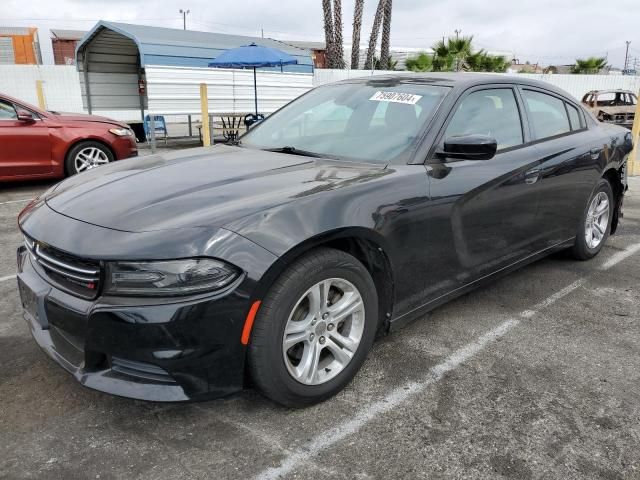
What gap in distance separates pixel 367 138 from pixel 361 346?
124cm

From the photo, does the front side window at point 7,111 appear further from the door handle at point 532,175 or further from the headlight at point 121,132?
the door handle at point 532,175

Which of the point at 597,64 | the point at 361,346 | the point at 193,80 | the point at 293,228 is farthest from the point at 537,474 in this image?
the point at 597,64

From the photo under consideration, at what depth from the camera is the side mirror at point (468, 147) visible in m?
2.87

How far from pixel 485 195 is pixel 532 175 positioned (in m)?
0.59

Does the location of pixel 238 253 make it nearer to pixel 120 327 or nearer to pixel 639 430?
pixel 120 327

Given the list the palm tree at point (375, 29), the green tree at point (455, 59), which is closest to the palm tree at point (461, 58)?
the green tree at point (455, 59)

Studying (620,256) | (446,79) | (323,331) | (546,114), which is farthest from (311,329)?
(620,256)

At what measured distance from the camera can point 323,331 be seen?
2.51m

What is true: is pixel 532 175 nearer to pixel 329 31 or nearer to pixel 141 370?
pixel 141 370

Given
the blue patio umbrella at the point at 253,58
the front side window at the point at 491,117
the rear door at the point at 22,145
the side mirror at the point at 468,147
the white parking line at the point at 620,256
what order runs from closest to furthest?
the side mirror at the point at 468,147
the front side window at the point at 491,117
the white parking line at the point at 620,256
the rear door at the point at 22,145
the blue patio umbrella at the point at 253,58

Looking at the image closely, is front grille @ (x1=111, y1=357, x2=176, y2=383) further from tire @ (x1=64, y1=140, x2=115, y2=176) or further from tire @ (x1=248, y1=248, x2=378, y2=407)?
tire @ (x1=64, y1=140, x2=115, y2=176)

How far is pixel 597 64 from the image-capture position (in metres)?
30.6

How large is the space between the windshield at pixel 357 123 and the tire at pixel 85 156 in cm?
479

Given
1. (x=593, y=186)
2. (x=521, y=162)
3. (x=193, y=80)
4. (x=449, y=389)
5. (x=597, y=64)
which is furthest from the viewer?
(x=597, y=64)
